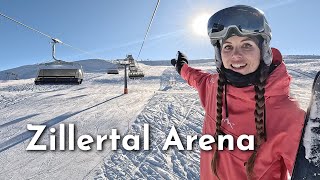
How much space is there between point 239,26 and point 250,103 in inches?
18.5

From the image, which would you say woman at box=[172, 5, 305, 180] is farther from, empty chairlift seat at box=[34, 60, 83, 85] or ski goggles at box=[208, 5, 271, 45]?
empty chairlift seat at box=[34, 60, 83, 85]

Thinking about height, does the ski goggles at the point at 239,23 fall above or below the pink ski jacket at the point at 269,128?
above

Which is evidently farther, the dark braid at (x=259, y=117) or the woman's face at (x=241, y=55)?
the woman's face at (x=241, y=55)

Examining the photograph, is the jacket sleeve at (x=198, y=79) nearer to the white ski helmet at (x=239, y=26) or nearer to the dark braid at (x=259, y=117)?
the white ski helmet at (x=239, y=26)

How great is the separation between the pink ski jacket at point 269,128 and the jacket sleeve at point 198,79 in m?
0.33

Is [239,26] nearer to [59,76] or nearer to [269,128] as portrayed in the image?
[269,128]

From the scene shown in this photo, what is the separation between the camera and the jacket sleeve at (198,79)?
2.57 meters

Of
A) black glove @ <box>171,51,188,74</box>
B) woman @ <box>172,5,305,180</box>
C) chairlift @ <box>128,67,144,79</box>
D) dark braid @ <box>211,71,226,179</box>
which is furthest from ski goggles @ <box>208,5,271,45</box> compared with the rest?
chairlift @ <box>128,67,144,79</box>

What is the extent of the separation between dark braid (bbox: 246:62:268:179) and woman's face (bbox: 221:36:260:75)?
97 millimetres

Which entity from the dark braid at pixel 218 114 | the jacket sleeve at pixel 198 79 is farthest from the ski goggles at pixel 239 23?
the jacket sleeve at pixel 198 79

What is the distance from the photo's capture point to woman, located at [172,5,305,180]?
171cm

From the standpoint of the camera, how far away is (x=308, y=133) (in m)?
0.97

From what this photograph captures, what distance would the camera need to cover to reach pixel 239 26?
1.94m

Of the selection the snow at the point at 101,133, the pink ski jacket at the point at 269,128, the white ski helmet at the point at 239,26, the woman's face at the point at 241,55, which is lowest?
the snow at the point at 101,133
